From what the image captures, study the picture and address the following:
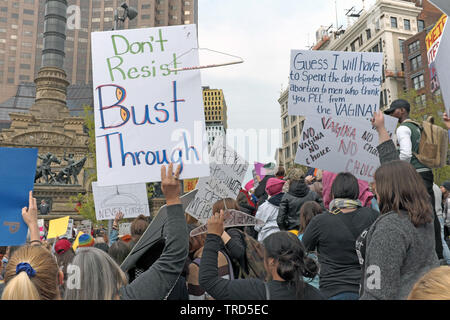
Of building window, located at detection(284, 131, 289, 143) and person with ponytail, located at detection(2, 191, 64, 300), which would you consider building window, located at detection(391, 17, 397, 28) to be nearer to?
building window, located at detection(284, 131, 289, 143)

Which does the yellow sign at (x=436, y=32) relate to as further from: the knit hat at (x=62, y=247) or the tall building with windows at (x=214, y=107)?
the tall building with windows at (x=214, y=107)

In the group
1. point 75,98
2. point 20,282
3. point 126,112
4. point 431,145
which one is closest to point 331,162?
point 431,145

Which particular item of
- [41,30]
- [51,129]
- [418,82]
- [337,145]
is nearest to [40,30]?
[41,30]

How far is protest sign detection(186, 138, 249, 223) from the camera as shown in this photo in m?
4.20

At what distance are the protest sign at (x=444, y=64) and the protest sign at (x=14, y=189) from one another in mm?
2966

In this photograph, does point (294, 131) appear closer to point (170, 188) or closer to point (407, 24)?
point (407, 24)

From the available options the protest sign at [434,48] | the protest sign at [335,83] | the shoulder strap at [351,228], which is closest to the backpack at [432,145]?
the protest sign at [434,48]

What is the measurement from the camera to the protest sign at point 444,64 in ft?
9.77

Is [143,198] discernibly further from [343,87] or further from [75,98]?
[75,98]

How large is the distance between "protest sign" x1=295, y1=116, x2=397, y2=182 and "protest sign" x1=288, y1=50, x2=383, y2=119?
1.11 ft

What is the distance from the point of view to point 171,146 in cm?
317

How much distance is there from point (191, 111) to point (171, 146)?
0.33 metres

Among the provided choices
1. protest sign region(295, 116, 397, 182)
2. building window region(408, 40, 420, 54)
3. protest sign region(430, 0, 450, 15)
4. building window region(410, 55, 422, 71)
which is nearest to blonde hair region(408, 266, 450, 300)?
protest sign region(430, 0, 450, 15)

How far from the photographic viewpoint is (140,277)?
2.17 m
